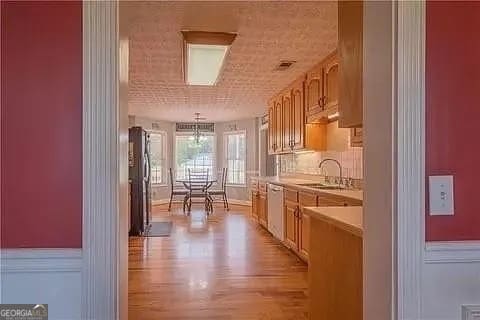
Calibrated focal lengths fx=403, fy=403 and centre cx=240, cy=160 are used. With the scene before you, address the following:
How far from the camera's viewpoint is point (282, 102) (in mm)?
6371

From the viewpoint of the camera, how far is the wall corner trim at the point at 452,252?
Result: 3.64 feet

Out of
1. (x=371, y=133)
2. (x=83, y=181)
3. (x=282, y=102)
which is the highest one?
(x=282, y=102)

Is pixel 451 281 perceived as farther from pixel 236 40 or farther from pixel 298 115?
pixel 298 115

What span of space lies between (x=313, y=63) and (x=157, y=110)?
5.11 metres

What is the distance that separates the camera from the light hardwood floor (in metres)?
3.18

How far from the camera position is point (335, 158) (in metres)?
4.91

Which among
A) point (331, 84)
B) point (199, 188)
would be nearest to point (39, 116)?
point (331, 84)

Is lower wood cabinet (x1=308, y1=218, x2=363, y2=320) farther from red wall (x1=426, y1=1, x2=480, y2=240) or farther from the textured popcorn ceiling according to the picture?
the textured popcorn ceiling

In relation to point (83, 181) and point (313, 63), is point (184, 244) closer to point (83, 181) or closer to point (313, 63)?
point (313, 63)

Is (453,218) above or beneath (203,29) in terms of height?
beneath

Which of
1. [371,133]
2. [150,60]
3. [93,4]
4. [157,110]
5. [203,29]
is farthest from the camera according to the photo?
[157,110]

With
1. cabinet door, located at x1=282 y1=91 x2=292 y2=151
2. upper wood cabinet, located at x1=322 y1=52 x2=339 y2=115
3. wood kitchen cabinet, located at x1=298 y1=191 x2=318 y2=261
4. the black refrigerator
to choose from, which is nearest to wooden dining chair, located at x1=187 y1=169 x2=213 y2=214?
the black refrigerator

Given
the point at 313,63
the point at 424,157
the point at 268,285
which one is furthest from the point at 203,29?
the point at 424,157

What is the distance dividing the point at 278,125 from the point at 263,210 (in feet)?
4.86
